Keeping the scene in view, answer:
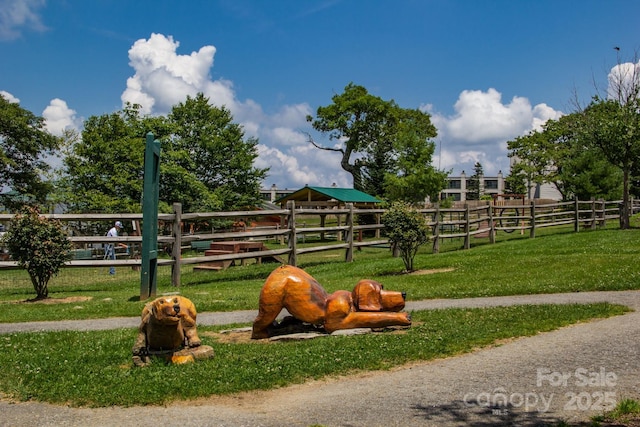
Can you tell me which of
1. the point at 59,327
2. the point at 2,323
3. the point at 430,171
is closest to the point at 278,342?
the point at 59,327

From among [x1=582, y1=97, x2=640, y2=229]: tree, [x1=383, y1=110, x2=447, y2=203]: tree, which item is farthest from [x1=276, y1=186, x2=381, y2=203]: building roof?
[x1=582, y1=97, x2=640, y2=229]: tree

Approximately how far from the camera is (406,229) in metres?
13.9

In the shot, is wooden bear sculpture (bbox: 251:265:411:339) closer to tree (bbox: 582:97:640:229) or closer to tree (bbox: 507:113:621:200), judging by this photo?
tree (bbox: 582:97:640:229)

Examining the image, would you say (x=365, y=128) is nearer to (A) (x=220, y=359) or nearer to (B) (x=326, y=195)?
(B) (x=326, y=195)

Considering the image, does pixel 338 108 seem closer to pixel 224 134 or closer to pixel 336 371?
pixel 224 134

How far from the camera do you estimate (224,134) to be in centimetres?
3966

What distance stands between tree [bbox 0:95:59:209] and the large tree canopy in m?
2.18

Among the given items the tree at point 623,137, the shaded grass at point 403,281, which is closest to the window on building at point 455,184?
the tree at point 623,137

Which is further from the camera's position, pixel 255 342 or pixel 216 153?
pixel 216 153

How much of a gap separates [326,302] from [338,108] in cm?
4546

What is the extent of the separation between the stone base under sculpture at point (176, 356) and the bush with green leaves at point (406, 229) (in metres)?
8.18

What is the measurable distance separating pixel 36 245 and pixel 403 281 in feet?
25.1

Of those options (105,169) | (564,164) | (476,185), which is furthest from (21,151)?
(476,185)

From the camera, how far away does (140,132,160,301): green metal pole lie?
37.2 feet
